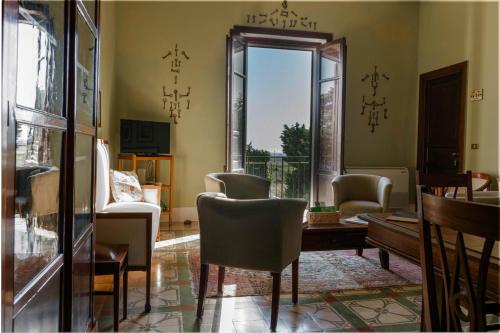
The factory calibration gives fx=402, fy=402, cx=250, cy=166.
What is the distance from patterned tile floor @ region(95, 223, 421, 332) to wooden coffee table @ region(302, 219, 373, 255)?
343mm

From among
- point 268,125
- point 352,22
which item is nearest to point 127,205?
point 268,125

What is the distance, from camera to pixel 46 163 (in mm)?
1303

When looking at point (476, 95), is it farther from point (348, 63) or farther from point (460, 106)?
point (348, 63)

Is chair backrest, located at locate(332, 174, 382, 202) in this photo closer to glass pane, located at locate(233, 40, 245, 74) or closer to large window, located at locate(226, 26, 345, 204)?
large window, located at locate(226, 26, 345, 204)

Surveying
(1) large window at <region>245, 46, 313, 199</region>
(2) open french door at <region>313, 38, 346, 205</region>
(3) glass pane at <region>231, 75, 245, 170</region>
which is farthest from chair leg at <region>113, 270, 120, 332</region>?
(1) large window at <region>245, 46, 313, 199</region>

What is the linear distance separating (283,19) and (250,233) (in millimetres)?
4292

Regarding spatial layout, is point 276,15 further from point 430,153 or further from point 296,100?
point 430,153

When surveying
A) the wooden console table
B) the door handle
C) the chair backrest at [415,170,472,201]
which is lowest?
the wooden console table

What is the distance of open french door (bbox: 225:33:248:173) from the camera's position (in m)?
5.10

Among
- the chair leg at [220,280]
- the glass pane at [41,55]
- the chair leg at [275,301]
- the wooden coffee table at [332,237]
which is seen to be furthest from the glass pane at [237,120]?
the glass pane at [41,55]

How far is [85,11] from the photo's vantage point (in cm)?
172

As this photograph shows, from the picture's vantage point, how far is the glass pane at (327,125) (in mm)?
5555

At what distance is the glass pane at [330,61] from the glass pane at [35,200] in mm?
4579

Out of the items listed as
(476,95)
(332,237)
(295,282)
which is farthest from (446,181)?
(476,95)
